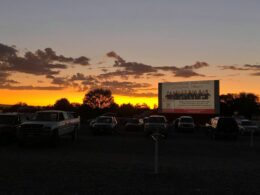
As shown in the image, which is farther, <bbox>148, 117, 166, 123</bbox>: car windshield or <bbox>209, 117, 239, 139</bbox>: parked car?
<bbox>148, 117, 166, 123</bbox>: car windshield

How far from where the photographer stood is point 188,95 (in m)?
65.1

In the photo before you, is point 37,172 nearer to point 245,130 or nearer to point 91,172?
point 91,172

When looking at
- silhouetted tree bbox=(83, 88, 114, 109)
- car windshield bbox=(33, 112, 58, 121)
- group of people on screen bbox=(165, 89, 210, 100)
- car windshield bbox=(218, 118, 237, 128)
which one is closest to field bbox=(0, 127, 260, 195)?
car windshield bbox=(33, 112, 58, 121)

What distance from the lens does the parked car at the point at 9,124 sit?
2455cm

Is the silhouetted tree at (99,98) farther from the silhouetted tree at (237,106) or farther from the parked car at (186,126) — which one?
the parked car at (186,126)

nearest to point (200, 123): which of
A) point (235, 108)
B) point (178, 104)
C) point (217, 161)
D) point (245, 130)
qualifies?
point (178, 104)

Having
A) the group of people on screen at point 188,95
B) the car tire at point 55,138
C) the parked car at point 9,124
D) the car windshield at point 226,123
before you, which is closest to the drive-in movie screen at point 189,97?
the group of people on screen at point 188,95

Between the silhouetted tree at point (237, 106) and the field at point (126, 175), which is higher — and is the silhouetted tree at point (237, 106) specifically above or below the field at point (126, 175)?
above

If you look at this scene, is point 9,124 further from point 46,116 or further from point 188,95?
point 188,95

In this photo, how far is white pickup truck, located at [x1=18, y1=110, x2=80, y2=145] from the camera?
23.8m

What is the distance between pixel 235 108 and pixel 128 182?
389 ft

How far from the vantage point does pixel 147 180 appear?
12.2 metres

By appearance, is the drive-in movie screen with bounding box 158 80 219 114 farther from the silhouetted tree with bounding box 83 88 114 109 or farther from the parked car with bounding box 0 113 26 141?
the silhouetted tree with bounding box 83 88 114 109

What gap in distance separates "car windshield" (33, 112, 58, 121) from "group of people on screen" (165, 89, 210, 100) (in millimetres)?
40145
